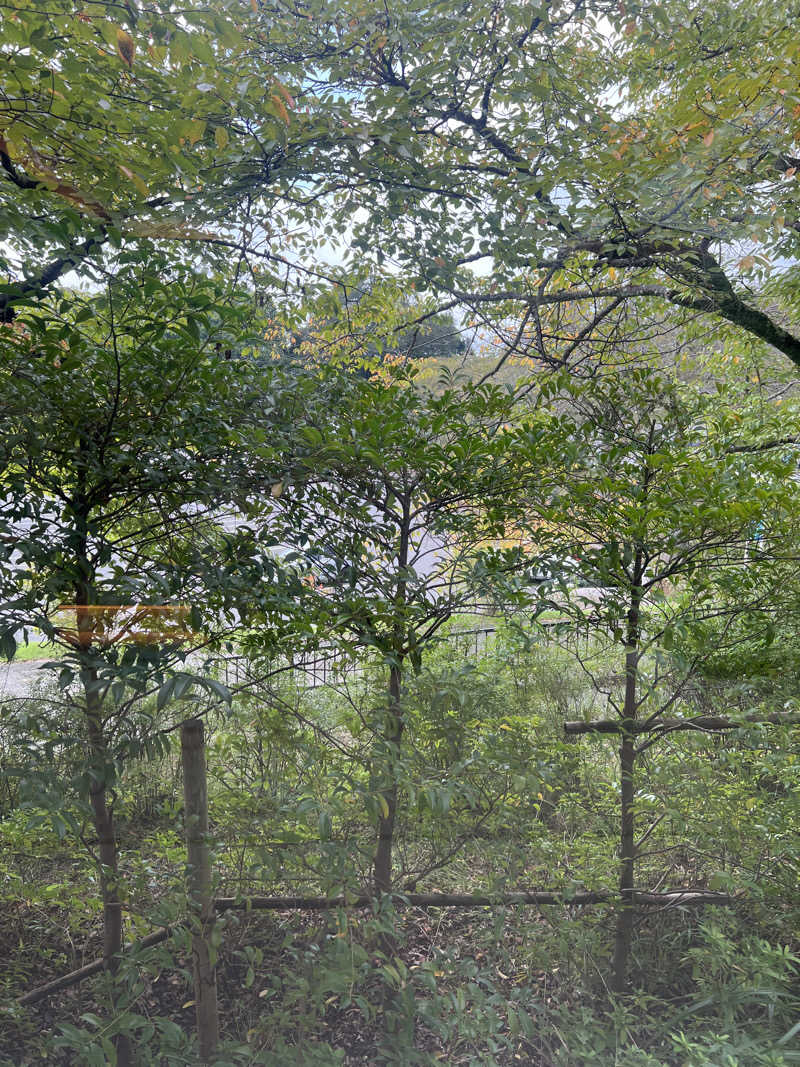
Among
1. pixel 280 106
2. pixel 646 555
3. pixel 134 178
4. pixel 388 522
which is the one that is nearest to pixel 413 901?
pixel 388 522

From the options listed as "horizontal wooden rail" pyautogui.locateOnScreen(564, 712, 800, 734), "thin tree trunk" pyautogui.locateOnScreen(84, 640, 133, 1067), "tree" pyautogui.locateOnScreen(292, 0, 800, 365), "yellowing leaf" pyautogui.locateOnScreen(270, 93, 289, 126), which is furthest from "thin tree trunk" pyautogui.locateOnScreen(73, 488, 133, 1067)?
"tree" pyautogui.locateOnScreen(292, 0, 800, 365)

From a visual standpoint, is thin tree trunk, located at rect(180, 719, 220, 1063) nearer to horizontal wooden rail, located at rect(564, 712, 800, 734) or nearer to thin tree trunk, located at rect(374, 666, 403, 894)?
thin tree trunk, located at rect(374, 666, 403, 894)

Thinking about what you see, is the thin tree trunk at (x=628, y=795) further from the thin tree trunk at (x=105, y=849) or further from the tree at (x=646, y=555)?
the thin tree trunk at (x=105, y=849)

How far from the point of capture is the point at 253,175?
6.35 feet

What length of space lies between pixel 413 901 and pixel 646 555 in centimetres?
92

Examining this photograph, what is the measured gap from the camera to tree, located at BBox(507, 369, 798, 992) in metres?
1.48

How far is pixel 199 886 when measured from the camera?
1.25m

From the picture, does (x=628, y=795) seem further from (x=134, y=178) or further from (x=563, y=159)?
(x=563, y=159)

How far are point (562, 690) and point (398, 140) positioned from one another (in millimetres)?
1624

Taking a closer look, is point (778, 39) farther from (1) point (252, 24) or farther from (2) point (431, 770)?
(2) point (431, 770)

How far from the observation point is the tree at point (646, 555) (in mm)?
1482

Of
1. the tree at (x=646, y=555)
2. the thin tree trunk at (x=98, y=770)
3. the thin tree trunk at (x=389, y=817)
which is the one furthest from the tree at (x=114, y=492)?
the tree at (x=646, y=555)

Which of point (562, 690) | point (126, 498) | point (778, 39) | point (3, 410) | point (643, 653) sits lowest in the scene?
point (562, 690)

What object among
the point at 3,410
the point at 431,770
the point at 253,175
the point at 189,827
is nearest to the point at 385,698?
the point at 431,770
